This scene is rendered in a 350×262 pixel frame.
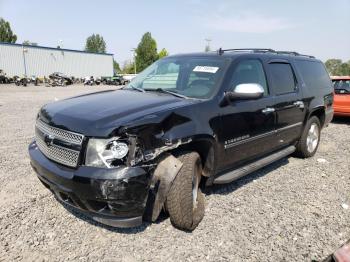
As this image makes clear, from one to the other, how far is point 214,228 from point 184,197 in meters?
0.57

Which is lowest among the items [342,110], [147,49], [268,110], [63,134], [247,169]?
[247,169]

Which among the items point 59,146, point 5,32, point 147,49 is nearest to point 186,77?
point 59,146

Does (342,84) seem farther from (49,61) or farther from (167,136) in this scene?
(49,61)

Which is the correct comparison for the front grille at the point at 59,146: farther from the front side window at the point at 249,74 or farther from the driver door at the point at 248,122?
the front side window at the point at 249,74

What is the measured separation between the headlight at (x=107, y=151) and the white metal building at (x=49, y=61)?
44.5 metres

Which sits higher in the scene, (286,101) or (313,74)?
(313,74)

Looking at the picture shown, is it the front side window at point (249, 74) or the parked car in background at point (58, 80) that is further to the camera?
the parked car in background at point (58, 80)

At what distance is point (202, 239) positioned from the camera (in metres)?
3.02

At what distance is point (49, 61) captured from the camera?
45.7 meters

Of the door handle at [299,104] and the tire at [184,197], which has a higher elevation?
the door handle at [299,104]

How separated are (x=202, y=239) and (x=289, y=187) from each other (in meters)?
1.94

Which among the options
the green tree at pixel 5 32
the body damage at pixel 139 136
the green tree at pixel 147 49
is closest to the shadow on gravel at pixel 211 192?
the body damage at pixel 139 136

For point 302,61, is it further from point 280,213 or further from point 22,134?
point 22,134

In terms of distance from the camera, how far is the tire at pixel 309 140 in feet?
18.0
